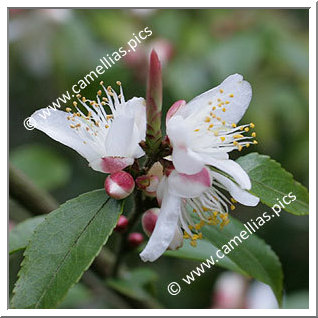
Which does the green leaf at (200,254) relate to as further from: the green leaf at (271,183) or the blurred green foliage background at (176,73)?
the blurred green foliage background at (176,73)

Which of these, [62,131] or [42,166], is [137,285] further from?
[42,166]

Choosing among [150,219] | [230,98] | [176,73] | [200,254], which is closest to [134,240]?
[200,254]

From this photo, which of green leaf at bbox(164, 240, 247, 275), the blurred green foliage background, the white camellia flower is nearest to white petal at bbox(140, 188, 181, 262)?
the white camellia flower

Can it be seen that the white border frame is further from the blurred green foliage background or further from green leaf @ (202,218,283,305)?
the blurred green foliage background

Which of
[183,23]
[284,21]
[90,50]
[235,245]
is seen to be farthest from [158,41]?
[235,245]

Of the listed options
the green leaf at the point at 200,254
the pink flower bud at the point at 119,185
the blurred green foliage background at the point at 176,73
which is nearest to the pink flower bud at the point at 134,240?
the green leaf at the point at 200,254

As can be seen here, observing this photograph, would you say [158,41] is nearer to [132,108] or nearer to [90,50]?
[90,50]
